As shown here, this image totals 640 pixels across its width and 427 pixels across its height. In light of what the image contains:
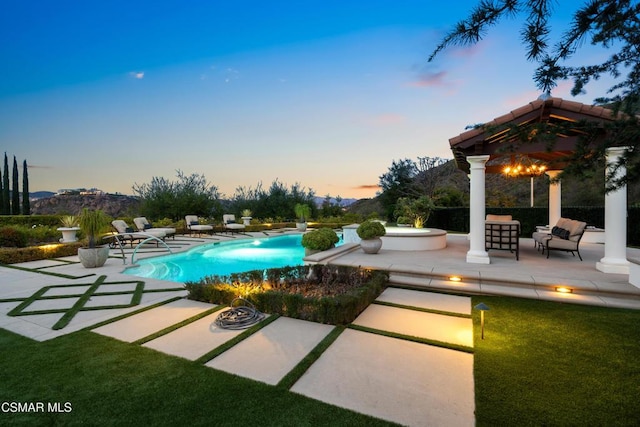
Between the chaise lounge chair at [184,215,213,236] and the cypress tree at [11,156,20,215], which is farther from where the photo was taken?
the cypress tree at [11,156,20,215]

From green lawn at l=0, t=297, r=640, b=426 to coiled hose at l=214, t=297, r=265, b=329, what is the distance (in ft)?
2.68

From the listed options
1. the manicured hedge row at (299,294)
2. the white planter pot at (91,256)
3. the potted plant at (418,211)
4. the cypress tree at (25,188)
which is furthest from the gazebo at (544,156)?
the cypress tree at (25,188)

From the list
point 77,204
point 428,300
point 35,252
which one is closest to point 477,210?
point 428,300

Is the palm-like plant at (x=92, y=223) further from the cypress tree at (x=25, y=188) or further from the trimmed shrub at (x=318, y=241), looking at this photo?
the cypress tree at (x=25, y=188)

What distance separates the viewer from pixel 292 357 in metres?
2.71

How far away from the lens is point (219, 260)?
900 centimetres

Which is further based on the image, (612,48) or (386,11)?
(386,11)

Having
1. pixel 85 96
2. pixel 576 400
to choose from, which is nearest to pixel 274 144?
pixel 85 96

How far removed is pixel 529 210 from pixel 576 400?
483 inches

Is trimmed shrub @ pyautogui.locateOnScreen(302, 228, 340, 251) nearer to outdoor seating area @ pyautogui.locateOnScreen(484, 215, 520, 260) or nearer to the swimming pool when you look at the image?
the swimming pool

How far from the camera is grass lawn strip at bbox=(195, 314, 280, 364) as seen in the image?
2680 mm

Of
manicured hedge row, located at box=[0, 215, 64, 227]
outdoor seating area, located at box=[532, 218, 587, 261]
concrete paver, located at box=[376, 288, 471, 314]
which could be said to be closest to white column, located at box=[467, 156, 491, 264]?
outdoor seating area, located at box=[532, 218, 587, 261]

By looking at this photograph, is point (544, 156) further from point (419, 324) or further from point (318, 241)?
point (419, 324)

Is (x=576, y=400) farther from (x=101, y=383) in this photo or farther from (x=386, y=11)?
(x=386, y=11)
